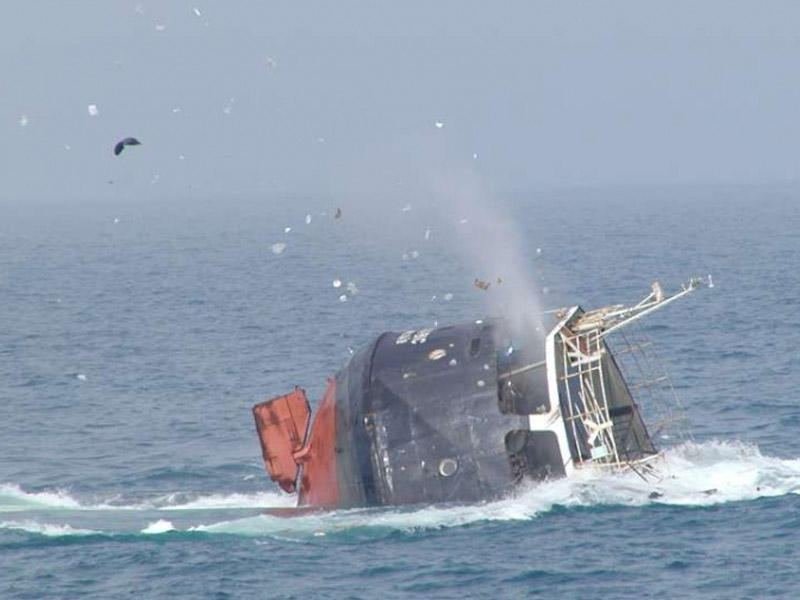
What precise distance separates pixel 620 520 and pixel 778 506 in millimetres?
5121

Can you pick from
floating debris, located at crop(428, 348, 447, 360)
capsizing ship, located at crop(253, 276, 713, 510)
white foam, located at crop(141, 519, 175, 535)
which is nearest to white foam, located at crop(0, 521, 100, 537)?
white foam, located at crop(141, 519, 175, 535)

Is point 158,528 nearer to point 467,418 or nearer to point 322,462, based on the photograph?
point 322,462

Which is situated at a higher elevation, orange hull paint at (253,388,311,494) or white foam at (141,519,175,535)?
orange hull paint at (253,388,311,494)

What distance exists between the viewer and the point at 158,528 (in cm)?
5091

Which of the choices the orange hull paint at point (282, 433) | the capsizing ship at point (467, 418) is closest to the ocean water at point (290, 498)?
the capsizing ship at point (467, 418)

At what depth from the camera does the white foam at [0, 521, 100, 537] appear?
50781 mm

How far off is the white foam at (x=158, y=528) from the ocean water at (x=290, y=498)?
0.11 metres

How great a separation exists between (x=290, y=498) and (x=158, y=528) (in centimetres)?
625

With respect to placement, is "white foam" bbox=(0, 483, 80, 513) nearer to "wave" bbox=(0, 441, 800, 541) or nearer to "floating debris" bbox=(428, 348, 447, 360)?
"wave" bbox=(0, 441, 800, 541)

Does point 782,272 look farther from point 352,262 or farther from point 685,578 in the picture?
point 685,578

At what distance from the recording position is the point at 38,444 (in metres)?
65.2

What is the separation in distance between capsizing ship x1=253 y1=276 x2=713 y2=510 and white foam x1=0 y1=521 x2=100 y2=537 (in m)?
7.18

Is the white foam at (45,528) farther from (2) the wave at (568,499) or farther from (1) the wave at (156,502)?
(2) the wave at (568,499)

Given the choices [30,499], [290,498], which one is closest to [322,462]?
[290,498]
